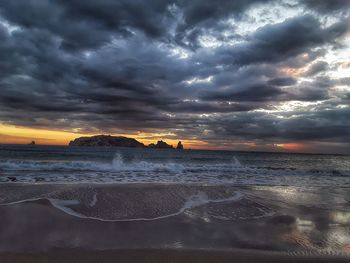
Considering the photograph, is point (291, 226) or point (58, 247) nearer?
point (58, 247)

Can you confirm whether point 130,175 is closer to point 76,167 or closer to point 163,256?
point 76,167

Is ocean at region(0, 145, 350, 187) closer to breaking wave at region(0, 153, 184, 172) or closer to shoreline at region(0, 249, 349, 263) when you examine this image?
breaking wave at region(0, 153, 184, 172)

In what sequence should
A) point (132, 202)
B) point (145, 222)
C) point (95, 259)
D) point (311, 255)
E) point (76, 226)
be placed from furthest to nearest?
point (132, 202)
point (145, 222)
point (76, 226)
point (311, 255)
point (95, 259)

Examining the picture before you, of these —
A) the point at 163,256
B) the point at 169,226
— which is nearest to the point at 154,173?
the point at 169,226

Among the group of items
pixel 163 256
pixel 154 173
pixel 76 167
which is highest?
pixel 76 167

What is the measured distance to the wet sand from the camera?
479cm

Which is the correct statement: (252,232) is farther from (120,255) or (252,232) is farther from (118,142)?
(118,142)

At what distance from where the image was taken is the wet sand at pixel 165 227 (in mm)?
4789

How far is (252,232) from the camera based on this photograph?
6289 millimetres

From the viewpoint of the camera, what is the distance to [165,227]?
643 centimetres

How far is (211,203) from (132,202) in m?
2.49

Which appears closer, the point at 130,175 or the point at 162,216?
the point at 162,216

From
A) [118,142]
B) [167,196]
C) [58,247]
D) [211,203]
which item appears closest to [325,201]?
[211,203]

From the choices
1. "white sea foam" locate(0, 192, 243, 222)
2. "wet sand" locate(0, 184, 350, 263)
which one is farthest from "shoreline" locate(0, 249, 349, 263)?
"white sea foam" locate(0, 192, 243, 222)
